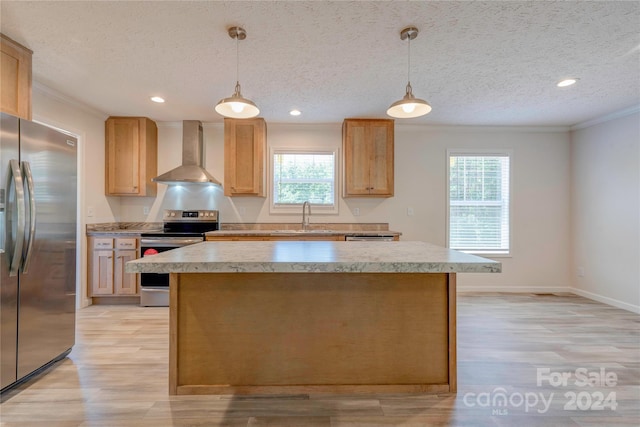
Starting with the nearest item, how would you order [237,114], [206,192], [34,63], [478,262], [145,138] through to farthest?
[478,262] < [237,114] < [34,63] < [145,138] < [206,192]

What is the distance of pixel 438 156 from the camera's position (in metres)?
4.50

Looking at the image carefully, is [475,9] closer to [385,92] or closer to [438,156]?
[385,92]

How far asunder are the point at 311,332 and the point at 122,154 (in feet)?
12.4

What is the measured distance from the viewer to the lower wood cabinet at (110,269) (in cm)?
377

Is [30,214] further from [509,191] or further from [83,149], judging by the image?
[509,191]

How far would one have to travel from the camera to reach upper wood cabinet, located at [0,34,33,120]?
221cm

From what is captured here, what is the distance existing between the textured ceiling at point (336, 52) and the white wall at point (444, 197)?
78 cm

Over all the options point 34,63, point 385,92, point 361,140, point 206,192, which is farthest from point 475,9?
point 206,192

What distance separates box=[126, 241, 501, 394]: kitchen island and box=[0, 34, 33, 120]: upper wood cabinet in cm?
191

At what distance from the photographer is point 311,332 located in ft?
5.90

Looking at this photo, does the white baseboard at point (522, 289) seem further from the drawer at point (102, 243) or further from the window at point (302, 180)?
the drawer at point (102, 243)

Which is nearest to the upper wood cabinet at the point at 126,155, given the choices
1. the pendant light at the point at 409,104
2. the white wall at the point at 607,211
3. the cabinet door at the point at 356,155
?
the cabinet door at the point at 356,155

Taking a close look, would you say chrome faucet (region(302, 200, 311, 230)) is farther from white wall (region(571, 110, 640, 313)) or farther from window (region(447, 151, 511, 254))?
white wall (region(571, 110, 640, 313))

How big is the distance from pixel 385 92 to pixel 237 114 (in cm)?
175
